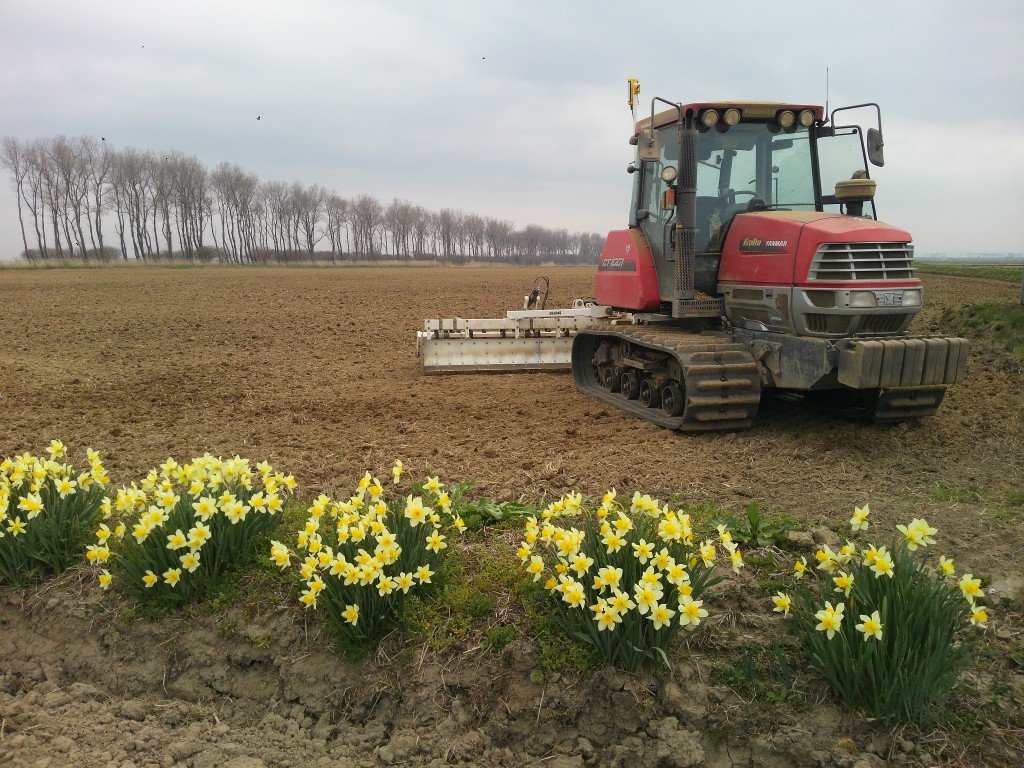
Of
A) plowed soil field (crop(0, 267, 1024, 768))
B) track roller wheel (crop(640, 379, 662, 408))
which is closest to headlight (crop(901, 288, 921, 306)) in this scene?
plowed soil field (crop(0, 267, 1024, 768))

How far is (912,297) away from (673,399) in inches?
95.2

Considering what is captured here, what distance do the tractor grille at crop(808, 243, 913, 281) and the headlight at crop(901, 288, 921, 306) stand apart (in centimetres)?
19

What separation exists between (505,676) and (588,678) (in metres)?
0.40

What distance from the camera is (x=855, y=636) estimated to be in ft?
11.5

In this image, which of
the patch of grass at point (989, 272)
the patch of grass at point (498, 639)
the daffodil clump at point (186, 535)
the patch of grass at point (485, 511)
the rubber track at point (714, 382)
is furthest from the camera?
the patch of grass at point (989, 272)

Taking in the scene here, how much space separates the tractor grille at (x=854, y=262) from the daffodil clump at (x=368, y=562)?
177 inches

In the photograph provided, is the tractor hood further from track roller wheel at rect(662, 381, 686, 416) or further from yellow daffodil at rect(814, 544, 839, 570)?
yellow daffodil at rect(814, 544, 839, 570)

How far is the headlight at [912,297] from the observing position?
289 inches

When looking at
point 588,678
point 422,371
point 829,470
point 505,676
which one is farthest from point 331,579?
point 422,371

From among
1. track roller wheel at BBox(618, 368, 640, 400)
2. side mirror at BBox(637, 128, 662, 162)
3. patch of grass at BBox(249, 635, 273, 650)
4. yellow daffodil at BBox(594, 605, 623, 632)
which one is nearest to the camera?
yellow daffodil at BBox(594, 605, 623, 632)

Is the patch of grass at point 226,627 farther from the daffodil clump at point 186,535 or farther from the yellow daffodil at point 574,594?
the yellow daffodil at point 574,594

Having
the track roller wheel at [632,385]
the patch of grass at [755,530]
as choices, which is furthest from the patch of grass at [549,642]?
the track roller wheel at [632,385]

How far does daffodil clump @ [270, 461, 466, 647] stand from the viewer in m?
3.95

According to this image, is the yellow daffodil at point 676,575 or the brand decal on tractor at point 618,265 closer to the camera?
the yellow daffodil at point 676,575
